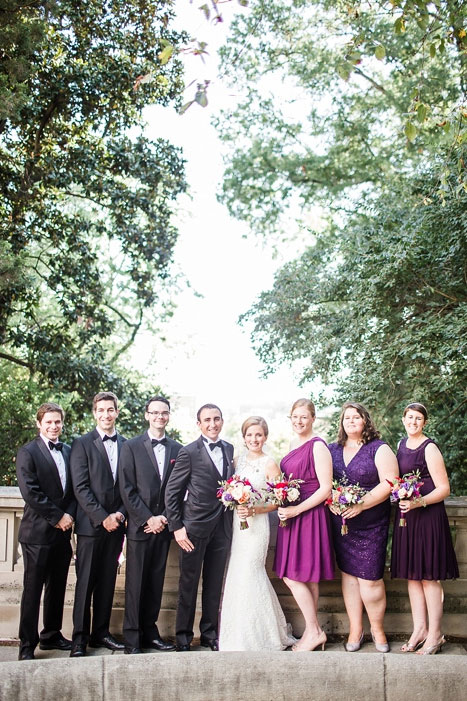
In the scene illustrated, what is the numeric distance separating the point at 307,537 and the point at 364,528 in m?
0.42

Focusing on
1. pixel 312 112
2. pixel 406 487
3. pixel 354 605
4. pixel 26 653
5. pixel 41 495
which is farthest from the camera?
pixel 312 112

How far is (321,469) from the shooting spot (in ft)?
17.9

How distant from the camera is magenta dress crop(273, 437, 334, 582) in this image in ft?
17.9

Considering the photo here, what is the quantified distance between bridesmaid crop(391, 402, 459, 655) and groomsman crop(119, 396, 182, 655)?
68.0 inches

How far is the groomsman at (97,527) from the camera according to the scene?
5.49 metres

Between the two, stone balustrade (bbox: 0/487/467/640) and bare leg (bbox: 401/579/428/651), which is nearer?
bare leg (bbox: 401/579/428/651)

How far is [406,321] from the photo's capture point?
30.0 feet

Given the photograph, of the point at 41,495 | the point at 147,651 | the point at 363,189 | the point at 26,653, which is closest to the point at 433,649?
the point at 147,651

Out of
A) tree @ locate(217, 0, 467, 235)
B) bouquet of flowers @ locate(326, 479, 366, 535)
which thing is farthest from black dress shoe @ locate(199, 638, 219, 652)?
tree @ locate(217, 0, 467, 235)

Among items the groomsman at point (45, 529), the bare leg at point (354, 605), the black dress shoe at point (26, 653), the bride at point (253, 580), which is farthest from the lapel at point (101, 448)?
the bare leg at point (354, 605)

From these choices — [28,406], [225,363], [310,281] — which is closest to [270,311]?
[310,281]

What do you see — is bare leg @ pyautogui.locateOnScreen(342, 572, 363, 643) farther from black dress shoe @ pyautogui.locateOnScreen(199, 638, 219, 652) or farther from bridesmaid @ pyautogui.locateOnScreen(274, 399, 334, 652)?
black dress shoe @ pyautogui.locateOnScreen(199, 638, 219, 652)

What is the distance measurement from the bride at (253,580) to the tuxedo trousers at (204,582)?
0.14 meters

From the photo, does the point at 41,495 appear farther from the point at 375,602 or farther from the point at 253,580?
the point at 375,602
